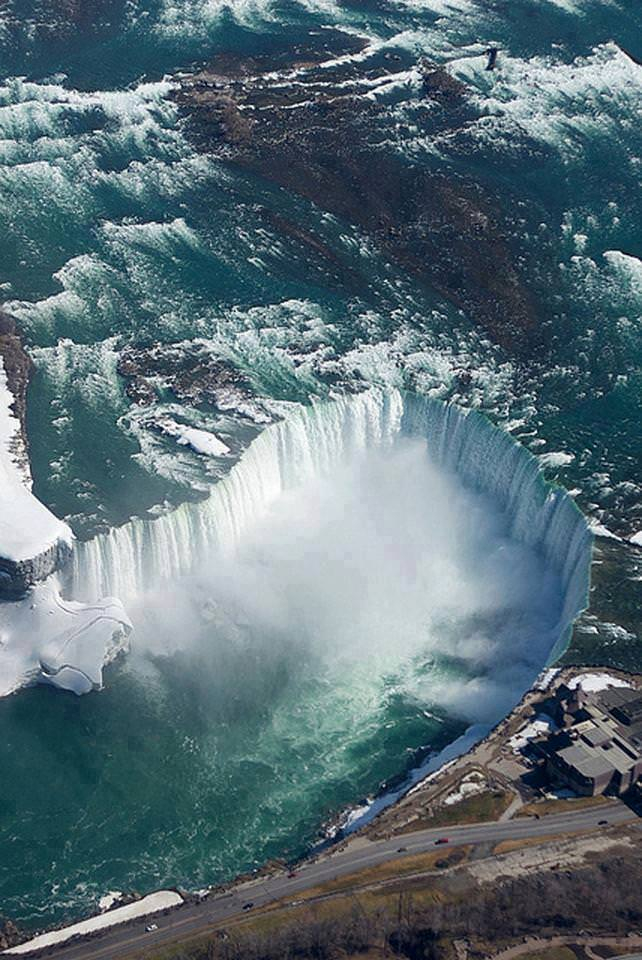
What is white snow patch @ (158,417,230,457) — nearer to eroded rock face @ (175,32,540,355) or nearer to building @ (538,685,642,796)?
eroded rock face @ (175,32,540,355)

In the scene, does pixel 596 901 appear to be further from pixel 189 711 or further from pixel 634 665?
pixel 189 711

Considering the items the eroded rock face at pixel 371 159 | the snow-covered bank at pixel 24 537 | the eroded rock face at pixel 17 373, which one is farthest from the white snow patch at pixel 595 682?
the eroded rock face at pixel 17 373

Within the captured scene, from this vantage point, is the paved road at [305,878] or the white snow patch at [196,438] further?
the white snow patch at [196,438]

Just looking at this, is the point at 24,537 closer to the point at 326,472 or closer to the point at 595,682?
the point at 326,472

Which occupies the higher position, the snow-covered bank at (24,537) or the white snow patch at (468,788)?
the snow-covered bank at (24,537)

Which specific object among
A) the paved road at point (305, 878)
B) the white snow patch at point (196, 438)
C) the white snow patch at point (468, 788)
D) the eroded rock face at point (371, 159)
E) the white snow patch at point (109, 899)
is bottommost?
the white snow patch at point (109, 899)

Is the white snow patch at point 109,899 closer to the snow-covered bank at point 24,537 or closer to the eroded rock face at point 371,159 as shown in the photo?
the snow-covered bank at point 24,537

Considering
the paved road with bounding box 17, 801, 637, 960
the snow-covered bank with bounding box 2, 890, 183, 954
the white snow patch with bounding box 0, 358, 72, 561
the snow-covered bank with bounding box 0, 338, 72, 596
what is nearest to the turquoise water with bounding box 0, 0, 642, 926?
the snow-covered bank with bounding box 2, 890, 183, 954
